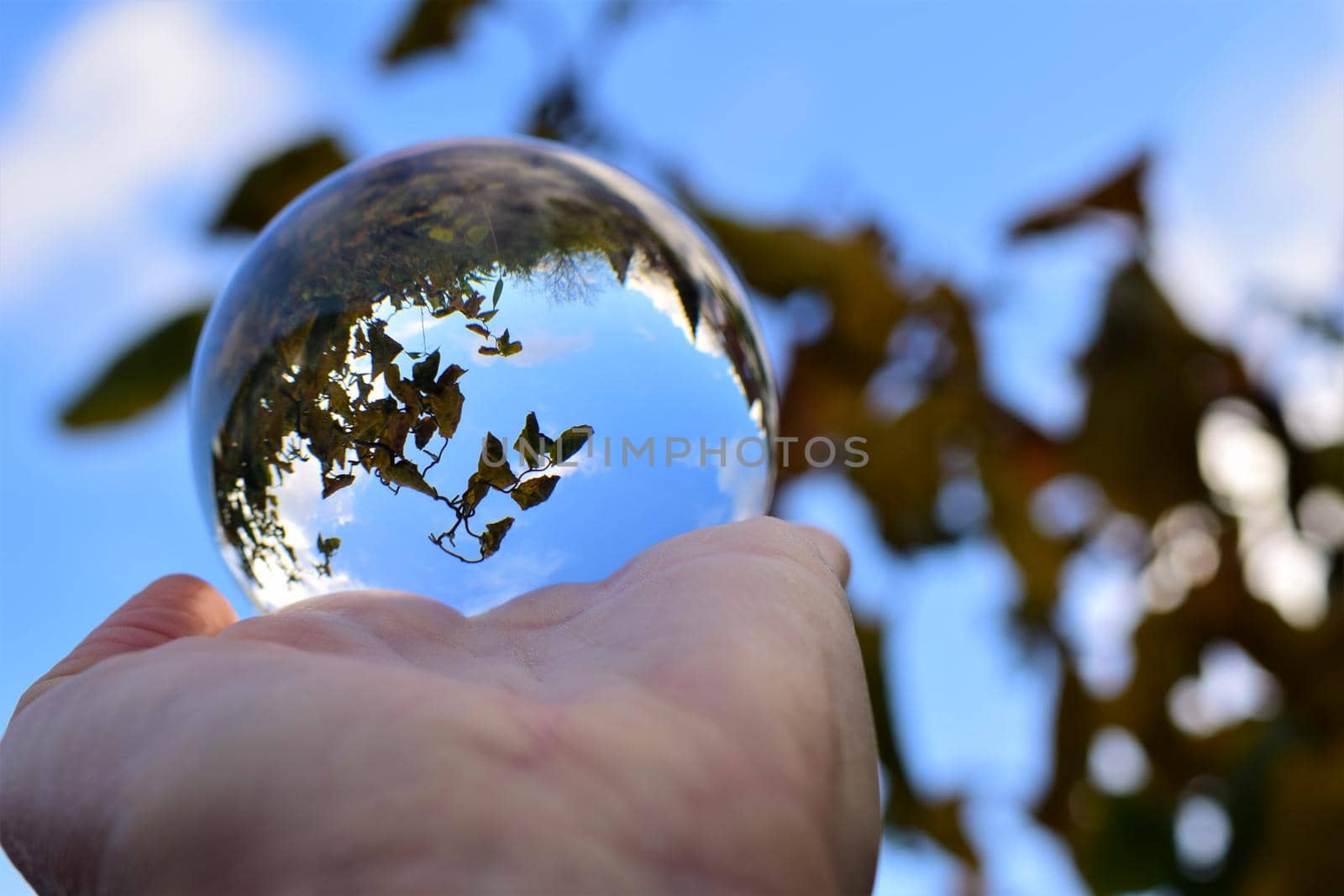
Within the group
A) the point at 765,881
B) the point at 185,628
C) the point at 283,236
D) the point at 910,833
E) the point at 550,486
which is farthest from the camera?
the point at 910,833

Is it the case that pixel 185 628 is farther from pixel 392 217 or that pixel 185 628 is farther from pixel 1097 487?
pixel 1097 487

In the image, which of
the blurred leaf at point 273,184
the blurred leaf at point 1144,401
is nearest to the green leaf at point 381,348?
the blurred leaf at point 273,184

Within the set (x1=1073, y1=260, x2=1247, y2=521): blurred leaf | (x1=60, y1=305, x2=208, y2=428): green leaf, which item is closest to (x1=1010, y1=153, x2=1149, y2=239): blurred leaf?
(x1=1073, y1=260, x2=1247, y2=521): blurred leaf

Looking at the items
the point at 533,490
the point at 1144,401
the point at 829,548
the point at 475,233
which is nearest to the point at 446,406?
the point at 533,490

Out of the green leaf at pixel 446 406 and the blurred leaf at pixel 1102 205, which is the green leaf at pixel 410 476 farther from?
the blurred leaf at pixel 1102 205

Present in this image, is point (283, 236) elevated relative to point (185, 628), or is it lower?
elevated

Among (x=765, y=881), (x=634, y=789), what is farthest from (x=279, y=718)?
(x=765, y=881)
